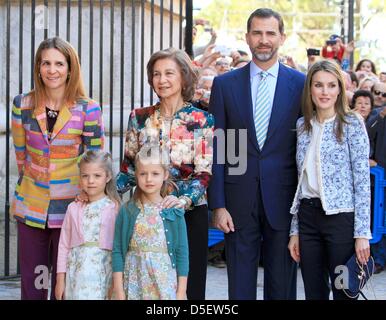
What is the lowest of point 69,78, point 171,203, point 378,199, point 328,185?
point 378,199

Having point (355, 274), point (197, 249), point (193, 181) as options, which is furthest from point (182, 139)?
point (355, 274)

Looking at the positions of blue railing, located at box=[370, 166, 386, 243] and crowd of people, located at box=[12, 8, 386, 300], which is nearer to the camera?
crowd of people, located at box=[12, 8, 386, 300]

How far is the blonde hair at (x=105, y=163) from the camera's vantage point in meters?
5.43

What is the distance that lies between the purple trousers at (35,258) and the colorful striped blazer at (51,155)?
83 mm

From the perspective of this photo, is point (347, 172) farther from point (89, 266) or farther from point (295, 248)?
point (89, 266)

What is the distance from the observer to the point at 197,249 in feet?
18.2

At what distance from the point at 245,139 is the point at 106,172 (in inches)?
33.5

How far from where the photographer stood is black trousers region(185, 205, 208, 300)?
5.54 meters

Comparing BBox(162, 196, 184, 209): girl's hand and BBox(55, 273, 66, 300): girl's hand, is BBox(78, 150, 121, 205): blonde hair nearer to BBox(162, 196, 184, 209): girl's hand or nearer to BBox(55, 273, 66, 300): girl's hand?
BBox(162, 196, 184, 209): girl's hand

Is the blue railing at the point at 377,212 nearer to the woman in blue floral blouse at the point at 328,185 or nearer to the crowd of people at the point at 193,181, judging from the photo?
the crowd of people at the point at 193,181

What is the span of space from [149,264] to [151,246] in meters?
0.10

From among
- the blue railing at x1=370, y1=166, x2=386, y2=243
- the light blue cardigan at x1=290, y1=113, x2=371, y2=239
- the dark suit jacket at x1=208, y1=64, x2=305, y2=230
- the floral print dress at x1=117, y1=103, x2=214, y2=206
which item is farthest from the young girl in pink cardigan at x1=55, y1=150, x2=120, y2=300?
the blue railing at x1=370, y1=166, x2=386, y2=243

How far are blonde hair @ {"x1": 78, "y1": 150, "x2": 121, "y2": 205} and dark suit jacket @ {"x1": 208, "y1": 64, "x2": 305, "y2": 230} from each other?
0.58 meters
